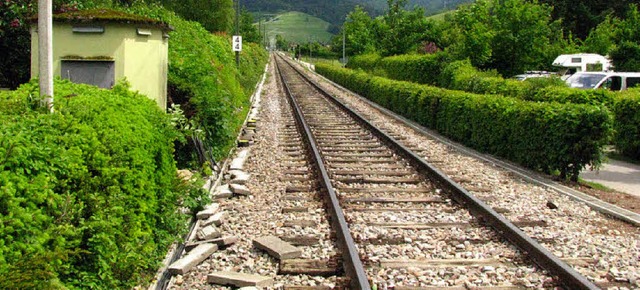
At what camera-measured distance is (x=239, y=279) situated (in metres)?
5.20

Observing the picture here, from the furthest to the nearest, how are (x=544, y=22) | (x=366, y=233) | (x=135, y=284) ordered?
1. (x=544, y=22)
2. (x=366, y=233)
3. (x=135, y=284)

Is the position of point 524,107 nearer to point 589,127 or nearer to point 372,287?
point 589,127

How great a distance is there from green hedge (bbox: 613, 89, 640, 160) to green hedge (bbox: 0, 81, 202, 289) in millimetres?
11003

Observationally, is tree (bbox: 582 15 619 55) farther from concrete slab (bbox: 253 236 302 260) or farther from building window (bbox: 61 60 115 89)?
concrete slab (bbox: 253 236 302 260)

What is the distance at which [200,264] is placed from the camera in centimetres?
574

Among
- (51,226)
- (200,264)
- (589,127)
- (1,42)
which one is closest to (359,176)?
(589,127)

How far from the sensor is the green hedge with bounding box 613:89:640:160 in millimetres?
13594

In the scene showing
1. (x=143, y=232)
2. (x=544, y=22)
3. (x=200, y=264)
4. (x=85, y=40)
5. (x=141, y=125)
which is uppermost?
(x=544, y=22)

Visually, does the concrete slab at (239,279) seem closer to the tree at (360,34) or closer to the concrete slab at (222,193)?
the concrete slab at (222,193)

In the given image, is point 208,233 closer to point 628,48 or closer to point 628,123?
point 628,123

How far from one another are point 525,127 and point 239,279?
8102mm

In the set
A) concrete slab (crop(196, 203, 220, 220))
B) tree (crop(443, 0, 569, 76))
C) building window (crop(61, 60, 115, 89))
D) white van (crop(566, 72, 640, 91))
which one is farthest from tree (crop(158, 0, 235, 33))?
concrete slab (crop(196, 203, 220, 220))

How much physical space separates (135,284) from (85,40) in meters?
4.49

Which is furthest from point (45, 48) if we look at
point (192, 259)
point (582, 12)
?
point (582, 12)
